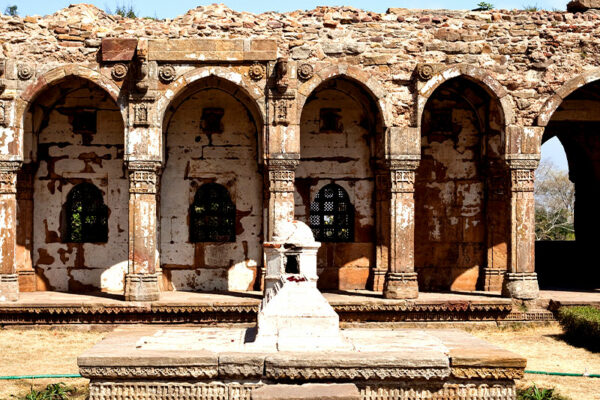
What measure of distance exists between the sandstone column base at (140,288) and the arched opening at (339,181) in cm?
359

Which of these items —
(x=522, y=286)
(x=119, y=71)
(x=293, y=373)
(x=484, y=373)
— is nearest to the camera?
(x=293, y=373)

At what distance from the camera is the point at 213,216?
15.9 metres

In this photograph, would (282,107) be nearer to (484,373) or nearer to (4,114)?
(4,114)

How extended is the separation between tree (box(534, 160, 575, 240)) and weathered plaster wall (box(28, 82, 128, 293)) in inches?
1082

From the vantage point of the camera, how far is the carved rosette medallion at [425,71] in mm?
13836

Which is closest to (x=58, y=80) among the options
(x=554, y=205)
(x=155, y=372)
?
(x=155, y=372)

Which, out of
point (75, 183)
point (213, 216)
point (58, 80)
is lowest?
point (213, 216)

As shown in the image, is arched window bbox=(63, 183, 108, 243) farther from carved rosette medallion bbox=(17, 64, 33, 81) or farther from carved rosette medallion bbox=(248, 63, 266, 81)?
carved rosette medallion bbox=(248, 63, 266, 81)

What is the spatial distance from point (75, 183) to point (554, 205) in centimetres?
3722

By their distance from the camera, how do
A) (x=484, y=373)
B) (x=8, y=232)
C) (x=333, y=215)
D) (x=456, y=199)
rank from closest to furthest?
(x=484, y=373) < (x=8, y=232) < (x=333, y=215) < (x=456, y=199)

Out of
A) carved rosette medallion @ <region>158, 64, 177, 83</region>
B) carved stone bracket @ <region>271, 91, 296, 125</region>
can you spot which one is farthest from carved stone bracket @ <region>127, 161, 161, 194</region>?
carved stone bracket @ <region>271, 91, 296, 125</region>

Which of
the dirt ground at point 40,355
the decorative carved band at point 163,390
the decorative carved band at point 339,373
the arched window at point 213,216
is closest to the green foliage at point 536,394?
the decorative carved band at point 339,373

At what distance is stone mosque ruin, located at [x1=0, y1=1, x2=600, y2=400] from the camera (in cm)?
1373

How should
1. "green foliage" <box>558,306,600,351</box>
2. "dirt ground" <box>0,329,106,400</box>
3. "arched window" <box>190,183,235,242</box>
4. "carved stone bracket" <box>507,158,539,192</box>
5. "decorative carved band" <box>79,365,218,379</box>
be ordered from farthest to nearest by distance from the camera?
1. "arched window" <box>190,183,235,242</box>
2. "carved stone bracket" <box>507,158,539,192</box>
3. "green foliage" <box>558,306,600,351</box>
4. "dirt ground" <box>0,329,106,400</box>
5. "decorative carved band" <box>79,365,218,379</box>
